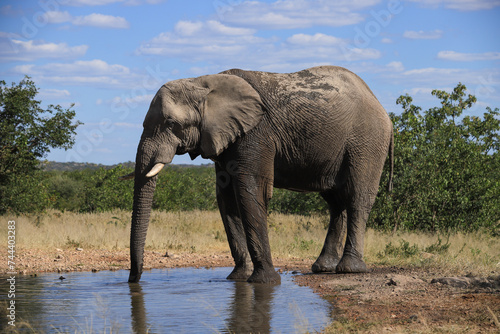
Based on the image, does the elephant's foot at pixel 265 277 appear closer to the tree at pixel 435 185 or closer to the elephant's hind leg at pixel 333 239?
the elephant's hind leg at pixel 333 239

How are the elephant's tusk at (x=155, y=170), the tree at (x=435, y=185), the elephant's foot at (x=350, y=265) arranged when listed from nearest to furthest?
the elephant's tusk at (x=155, y=170)
the elephant's foot at (x=350, y=265)
the tree at (x=435, y=185)

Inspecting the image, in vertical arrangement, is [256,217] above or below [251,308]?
above

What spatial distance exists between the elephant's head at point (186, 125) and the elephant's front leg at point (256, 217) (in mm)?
713

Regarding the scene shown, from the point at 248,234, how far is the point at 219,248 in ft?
20.3

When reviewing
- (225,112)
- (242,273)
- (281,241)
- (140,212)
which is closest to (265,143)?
(225,112)

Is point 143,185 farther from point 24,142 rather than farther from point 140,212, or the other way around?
point 24,142

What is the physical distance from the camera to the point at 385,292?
948 centimetres

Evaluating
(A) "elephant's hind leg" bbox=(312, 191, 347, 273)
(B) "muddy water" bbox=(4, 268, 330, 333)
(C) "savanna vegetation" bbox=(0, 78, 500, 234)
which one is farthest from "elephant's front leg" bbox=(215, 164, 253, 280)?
(C) "savanna vegetation" bbox=(0, 78, 500, 234)

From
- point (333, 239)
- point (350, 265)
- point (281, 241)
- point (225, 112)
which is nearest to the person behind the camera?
point (225, 112)

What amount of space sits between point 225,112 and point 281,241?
6.75 metres

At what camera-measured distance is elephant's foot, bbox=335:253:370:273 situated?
11734 mm

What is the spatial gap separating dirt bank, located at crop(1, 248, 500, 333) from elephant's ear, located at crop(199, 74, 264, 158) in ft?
8.87

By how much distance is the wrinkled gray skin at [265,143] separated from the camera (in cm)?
1035

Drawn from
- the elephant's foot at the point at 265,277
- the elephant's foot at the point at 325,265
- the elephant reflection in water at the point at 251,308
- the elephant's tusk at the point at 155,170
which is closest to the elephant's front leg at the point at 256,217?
the elephant's foot at the point at 265,277
